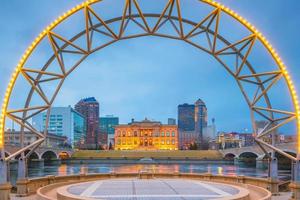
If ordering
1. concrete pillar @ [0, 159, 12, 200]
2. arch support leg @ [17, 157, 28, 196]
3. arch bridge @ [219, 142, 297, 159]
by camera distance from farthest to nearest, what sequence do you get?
arch bridge @ [219, 142, 297, 159]
arch support leg @ [17, 157, 28, 196]
concrete pillar @ [0, 159, 12, 200]

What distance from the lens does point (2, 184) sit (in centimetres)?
2511

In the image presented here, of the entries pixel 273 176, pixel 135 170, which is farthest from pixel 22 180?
pixel 135 170

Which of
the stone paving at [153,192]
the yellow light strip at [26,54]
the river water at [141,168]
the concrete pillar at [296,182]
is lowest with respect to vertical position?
the river water at [141,168]

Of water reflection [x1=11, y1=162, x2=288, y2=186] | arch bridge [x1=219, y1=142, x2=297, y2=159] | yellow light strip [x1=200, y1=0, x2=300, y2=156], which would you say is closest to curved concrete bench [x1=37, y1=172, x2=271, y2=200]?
yellow light strip [x1=200, y1=0, x2=300, y2=156]

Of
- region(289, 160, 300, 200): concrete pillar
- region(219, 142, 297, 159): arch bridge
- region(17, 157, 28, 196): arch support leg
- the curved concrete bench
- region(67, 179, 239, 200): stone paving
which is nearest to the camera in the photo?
region(67, 179, 239, 200): stone paving

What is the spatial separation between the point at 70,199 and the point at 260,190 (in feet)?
46.1

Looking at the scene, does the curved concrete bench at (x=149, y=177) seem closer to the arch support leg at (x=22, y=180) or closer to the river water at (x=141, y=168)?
the arch support leg at (x=22, y=180)

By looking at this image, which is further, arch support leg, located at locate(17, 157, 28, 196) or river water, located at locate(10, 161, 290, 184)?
river water, located at locate(10, 161, 290, 184)

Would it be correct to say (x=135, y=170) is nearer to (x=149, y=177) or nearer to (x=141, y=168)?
(x=141, y=168)

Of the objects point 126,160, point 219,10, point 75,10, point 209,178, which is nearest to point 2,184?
point 75,10

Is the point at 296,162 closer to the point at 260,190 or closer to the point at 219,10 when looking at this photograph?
the point at 260,190

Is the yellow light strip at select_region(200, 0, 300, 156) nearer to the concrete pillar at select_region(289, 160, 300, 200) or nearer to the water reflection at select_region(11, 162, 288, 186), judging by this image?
the concrete pillar at select_region(289, 160, 300, 200)

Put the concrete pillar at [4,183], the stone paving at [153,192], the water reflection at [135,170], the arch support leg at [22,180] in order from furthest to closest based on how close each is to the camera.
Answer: the water reflection at [135,170] < the arch support leg at [22,180] < the stone paving at [153,192] < the concrete pillar at [4,183]

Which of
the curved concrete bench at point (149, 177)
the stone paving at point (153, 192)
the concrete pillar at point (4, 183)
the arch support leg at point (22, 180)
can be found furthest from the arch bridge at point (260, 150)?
the concrete pillar at point (4, 183)
